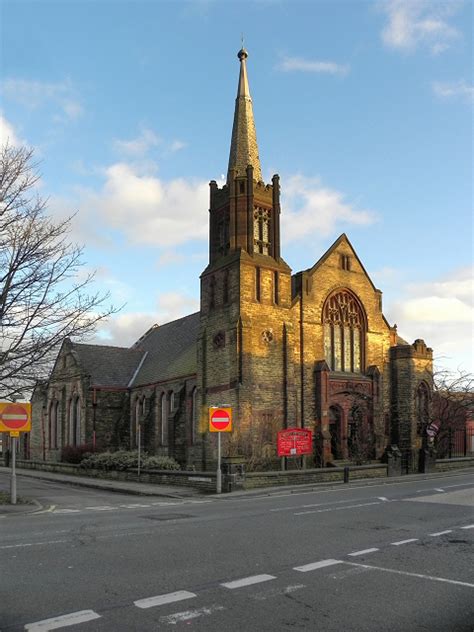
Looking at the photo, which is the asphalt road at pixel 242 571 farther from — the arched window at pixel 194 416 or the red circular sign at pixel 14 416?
the arched window at pixel 194 416

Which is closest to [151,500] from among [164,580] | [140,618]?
[164,580]

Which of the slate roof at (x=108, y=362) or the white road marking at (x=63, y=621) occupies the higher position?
the slate roof at (x=108, y=362)

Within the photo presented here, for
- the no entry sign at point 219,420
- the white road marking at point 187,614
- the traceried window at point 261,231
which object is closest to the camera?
the white road marking at point 187,614

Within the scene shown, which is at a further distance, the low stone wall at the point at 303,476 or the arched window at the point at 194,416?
the arched window at the point at 194,416

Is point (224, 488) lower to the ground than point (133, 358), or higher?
lower

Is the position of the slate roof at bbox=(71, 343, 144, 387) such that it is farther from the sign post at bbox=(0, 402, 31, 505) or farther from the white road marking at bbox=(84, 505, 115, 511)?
the white road marking at bbox=(84, 505, 115, 511)

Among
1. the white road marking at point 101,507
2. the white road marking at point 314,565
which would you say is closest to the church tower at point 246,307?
the white road marking at point 101,507

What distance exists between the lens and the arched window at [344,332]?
122 feet

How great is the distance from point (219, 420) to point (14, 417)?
7.81 meters

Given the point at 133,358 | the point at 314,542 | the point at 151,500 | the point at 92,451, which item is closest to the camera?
the point at 314,542

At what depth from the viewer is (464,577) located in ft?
27.5

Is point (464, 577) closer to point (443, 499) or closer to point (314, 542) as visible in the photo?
point (314, 542)

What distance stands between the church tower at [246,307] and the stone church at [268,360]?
0.06 meters

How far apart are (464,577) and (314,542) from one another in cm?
310
